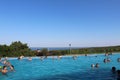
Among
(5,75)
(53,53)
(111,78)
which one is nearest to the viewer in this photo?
(111,78)

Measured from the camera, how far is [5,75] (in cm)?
2325

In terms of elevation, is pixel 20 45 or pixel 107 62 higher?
pixel 20 45

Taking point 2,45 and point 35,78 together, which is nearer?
point 35,78

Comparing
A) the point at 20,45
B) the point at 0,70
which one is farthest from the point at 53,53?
the point at 0,70

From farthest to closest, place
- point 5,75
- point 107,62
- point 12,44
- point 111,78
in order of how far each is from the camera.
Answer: point 12,44 < point 107,62 < point 5,75 < point 111,78

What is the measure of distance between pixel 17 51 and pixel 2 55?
3208 mm

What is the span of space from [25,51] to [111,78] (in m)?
29.2

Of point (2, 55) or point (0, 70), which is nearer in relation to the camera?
point (0, 70)

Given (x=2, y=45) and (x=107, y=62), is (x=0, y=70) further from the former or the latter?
(x=2, y=45)

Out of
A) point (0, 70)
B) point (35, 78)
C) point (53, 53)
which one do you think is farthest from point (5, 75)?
point (53, 53)

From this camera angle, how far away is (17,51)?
152 ft

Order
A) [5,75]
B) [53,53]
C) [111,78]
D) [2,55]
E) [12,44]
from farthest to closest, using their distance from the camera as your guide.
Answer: [53,53], [12,44], [2,55], [5,75], [111,78]

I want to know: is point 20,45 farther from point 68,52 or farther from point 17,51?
point 68,52

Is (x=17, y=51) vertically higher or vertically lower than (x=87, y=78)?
higher
